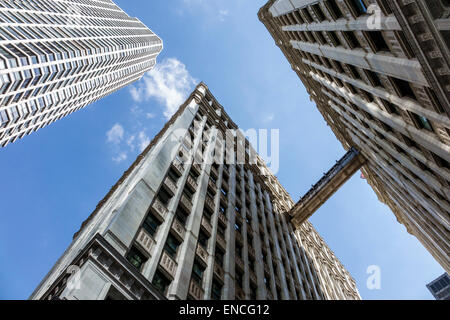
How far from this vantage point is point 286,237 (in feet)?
133

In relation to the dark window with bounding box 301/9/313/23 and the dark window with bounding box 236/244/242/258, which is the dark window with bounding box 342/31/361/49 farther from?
the dark window with bounding box 236/244/242/258

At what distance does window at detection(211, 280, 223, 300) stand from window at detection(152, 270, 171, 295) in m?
3.48

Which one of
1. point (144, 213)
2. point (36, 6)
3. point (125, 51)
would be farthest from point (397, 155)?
point (125, 51)

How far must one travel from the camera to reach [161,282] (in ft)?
51.9

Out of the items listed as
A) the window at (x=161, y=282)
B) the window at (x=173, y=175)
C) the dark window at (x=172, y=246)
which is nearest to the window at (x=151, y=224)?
the dark window at (x=172, y=246)

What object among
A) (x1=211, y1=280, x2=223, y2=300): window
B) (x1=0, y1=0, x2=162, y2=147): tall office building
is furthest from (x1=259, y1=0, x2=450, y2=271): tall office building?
(x1=0, y1=0, x2=162, y2=147): tall office building

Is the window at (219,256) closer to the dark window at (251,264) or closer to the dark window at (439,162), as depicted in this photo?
the dark window at (251,264)

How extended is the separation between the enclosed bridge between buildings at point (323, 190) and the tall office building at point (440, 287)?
401 ft

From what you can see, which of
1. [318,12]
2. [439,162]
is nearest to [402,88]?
[439,162]

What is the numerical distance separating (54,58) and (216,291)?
8465cm

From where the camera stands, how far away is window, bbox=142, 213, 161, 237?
18.0 meters

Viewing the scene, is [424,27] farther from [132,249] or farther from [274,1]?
[274,1]

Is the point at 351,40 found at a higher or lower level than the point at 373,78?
higher

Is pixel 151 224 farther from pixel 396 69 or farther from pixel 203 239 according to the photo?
pixel 396 69
